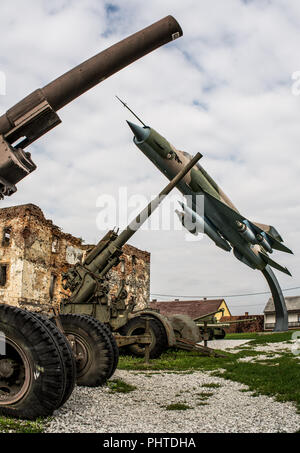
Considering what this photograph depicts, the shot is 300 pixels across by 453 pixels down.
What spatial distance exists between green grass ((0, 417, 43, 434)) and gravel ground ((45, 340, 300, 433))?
0.09 metres

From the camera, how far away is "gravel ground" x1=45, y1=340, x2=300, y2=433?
381 cm

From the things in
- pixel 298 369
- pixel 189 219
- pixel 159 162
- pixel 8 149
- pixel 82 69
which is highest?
pixel 159 162

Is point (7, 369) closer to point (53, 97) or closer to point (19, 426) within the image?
point (19, 426)

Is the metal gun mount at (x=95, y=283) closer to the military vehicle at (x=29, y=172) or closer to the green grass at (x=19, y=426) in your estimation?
the military vehicle at (x=29, y=172)

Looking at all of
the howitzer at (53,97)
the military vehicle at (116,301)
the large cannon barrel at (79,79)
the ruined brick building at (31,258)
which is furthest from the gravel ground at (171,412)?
the ruined brick building at (31,258)

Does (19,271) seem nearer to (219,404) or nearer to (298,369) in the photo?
(298,369)

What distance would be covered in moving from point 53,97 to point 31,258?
1813 cm

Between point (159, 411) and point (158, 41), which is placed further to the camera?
point (159, 411)

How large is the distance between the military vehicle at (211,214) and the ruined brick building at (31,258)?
674 cm

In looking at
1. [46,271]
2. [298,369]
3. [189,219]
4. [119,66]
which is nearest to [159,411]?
[119,66]

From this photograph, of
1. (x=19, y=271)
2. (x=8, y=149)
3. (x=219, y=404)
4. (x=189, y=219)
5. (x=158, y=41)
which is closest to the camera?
(x=158, y=41)

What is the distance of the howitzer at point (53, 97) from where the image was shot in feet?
12.2

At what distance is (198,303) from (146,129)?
2902 cm
